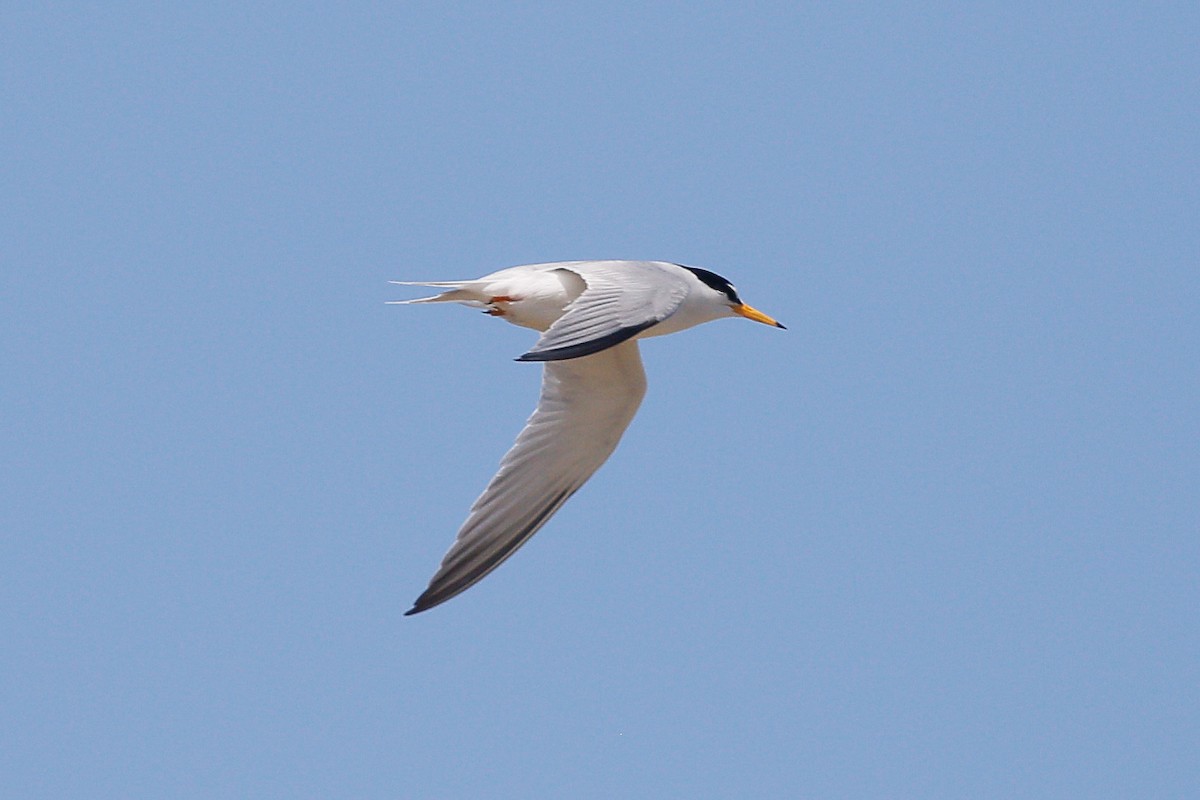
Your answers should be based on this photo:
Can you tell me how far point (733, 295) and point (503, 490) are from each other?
1.71 m

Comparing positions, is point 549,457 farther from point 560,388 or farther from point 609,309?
point 609,309


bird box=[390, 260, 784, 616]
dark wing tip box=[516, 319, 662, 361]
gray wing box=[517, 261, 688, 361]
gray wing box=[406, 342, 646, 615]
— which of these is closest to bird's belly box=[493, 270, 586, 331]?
bird box=[390, 260, 784, 616]

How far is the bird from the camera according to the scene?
8.16m

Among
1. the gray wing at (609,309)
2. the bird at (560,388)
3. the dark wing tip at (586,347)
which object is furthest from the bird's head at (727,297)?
the dark wing tip at (586,347)

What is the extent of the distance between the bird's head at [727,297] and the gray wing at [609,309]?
0.78 meters

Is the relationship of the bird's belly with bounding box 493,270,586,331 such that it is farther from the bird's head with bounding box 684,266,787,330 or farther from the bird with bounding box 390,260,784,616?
the bird's head with bounding box 684,266,787,330

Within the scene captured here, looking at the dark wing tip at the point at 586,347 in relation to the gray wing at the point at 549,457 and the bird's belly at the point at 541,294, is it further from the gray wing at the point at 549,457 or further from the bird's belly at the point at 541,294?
the gray wing at the point at 549,457

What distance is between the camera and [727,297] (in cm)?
922

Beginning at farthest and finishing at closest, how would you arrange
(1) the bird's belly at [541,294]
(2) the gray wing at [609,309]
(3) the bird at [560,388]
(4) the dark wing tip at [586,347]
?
1. (1) the bird's belly at [541,294]
2. (3) the bird at [560,388]
3. (2) the gray wing at [609,309]
4. (4) the dark wing tip at [586,347]

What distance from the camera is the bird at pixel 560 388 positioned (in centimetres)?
816

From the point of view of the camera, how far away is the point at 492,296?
28.7 feet

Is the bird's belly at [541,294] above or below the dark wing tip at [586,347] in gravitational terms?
above

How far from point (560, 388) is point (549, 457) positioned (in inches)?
17.8

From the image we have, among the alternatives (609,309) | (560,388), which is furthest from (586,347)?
(560,388)
